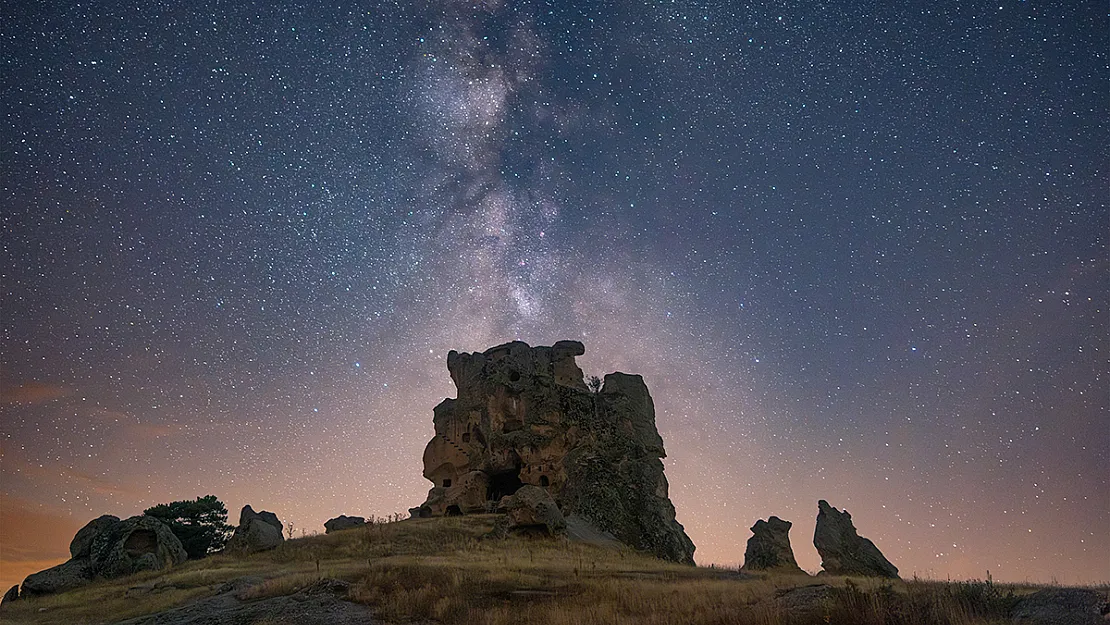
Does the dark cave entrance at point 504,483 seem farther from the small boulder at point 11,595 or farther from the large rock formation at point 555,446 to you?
the small boulder at point 11,595

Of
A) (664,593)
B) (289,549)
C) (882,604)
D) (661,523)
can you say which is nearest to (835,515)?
(661,523)

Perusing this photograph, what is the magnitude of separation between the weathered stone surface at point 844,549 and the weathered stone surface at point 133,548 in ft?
91.2

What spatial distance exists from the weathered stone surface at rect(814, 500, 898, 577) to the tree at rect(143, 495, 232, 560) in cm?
3853

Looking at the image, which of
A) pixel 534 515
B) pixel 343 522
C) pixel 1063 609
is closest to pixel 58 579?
pixel 343 522

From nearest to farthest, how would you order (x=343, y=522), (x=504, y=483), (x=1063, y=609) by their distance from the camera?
(x=1063, y=609) < (x=343, y=522) < (x=504, y=483)

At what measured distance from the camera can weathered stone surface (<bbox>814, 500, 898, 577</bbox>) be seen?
26.8 meters

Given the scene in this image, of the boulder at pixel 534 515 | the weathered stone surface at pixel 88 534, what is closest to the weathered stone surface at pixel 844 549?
the boulder at pixel 534 515

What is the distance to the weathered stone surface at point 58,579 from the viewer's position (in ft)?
83.7

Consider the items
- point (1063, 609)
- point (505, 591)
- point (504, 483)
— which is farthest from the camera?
point (504, 483)

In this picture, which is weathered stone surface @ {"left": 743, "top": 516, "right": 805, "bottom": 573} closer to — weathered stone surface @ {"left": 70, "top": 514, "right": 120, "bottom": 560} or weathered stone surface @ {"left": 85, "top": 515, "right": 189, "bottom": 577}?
weathered stone surface @ {"left": 85, "top": 515, "right": 189, "bottom": 577}

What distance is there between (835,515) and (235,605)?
79.7ft

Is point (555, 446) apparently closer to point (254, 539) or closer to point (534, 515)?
point (534, 515)

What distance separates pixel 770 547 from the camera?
30.3 m

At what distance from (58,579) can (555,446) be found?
2497 centimetres
